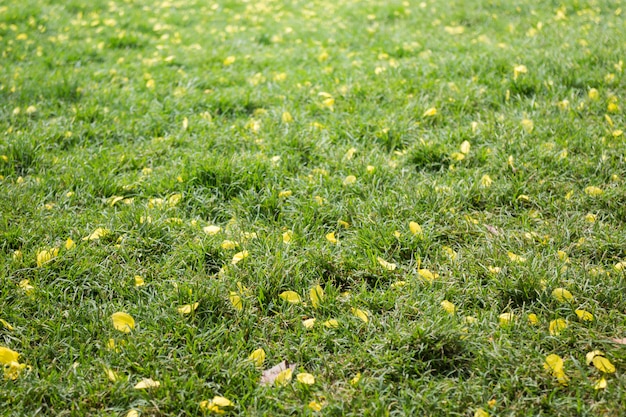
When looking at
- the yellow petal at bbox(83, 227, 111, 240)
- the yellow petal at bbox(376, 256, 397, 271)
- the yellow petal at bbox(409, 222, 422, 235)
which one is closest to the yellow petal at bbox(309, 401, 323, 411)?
the yellow petal at bbox(376, 256, 397, 271)

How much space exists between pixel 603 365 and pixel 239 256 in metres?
1.48

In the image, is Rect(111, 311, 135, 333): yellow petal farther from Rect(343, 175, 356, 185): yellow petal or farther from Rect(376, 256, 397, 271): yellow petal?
Rect(343, 175, 356, 185): yellow petal

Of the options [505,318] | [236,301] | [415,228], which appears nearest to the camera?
[505,318]

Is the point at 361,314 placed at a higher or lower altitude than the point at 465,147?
lower

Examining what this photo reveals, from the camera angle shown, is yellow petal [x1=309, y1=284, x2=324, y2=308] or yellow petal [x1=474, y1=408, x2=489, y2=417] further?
yellow petal [x1=309, y1=284, x2=324, y2=308]

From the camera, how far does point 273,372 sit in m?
1.97

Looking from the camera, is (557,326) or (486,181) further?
(486,181)

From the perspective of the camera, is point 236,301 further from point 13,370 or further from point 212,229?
point 13,370

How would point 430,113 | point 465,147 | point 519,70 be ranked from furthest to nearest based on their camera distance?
point 519,70 < point 430,113 < point 465,147

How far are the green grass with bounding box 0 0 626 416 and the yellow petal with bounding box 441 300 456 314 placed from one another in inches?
1.0

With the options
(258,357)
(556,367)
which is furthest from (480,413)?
(258,357)

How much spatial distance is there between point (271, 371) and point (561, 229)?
1.50 metres

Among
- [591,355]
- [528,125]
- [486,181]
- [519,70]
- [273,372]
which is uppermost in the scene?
[519,70]

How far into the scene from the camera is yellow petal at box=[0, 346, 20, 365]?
6.45 feet
